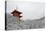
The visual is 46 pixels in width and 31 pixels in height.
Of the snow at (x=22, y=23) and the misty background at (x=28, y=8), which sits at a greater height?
the misty background at (x=28, y=8)

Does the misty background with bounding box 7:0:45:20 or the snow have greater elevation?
the misty background with bounding box 7:0:45:20

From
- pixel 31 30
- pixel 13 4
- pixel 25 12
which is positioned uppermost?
pixel 13 4

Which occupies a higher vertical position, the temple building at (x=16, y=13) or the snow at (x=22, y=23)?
the temple building at (x=16, y=13)

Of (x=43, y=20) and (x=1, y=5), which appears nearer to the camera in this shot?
(x=1, y=5)

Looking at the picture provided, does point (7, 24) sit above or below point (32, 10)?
below

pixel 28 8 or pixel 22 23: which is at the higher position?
pixel 28 8

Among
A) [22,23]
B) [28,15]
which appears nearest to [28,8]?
[28,15]

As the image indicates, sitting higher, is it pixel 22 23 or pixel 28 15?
pixel 28 15

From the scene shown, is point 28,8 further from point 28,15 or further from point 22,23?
point 22,23

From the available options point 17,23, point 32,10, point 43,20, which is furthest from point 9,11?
point 43,20

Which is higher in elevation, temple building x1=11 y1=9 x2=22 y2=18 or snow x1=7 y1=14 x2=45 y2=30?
temple building x1=11 y1=9 x2=22 y2=18

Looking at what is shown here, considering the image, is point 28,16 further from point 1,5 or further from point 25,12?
point 1,5

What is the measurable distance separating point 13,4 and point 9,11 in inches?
4.2

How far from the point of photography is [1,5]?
100 cm
